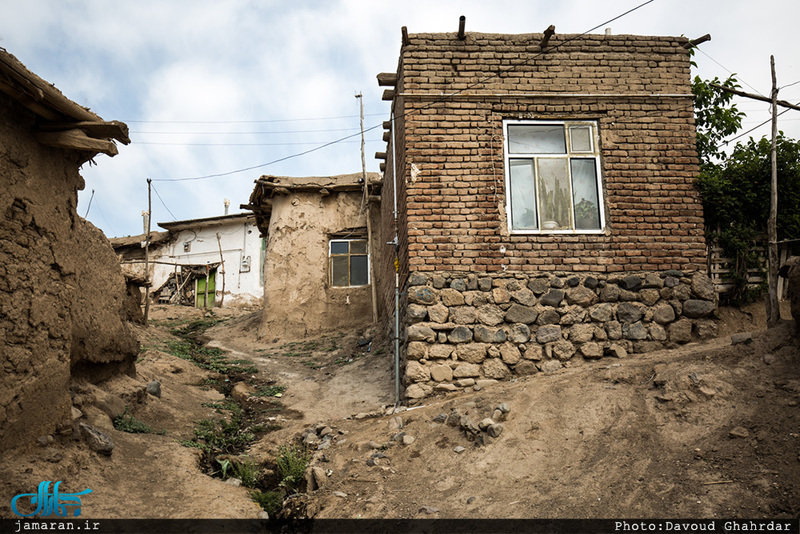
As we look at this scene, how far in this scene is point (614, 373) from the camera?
21.2 feet

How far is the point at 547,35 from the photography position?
26.4 ft

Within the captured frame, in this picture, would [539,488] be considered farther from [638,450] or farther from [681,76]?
[681,76]

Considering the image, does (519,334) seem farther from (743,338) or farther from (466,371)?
(743,338)

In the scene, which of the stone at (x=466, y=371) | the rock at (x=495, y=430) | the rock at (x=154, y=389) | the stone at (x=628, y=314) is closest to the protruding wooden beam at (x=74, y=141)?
the rock at (x=154, y=389)

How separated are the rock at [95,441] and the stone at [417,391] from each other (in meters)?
3.41

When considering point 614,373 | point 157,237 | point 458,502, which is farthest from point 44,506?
point 157,237

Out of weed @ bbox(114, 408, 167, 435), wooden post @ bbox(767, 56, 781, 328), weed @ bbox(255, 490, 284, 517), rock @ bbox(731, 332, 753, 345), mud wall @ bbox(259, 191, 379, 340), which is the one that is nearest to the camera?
weed @ bbox(255, 490, 284, 517)

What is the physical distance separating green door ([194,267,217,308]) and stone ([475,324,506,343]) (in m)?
18.4

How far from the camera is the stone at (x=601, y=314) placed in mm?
7586

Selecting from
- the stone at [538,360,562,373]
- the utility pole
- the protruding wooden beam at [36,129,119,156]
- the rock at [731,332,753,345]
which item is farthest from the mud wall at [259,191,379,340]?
the protruding wooden beam at [36,129,119,156]

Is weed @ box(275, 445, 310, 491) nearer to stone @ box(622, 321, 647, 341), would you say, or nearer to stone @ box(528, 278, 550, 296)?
stone @ box(528, 278, 550, 296)

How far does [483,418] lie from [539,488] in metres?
1.33

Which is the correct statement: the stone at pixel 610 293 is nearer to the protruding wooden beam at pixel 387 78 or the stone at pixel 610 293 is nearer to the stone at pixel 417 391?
the stone at pixel 417 391

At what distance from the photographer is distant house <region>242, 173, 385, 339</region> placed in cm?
1457
